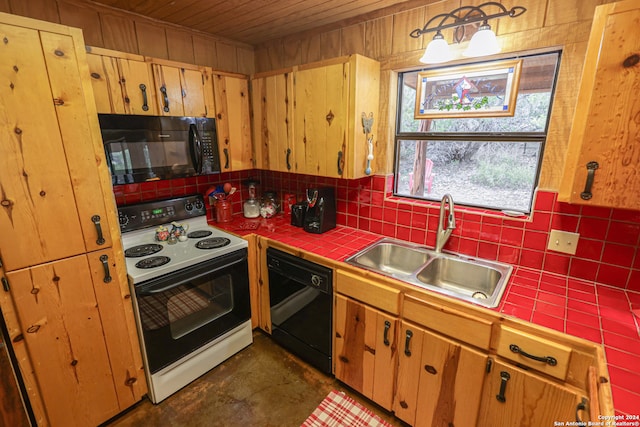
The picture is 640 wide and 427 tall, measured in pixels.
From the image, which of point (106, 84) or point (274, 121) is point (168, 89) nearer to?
point (106, 84)

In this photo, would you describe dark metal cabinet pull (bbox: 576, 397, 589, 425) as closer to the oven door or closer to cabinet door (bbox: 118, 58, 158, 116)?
the oven door

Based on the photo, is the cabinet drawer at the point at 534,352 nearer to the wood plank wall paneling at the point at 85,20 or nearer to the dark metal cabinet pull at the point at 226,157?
the dark metal cabinet pull at the point at 226,157

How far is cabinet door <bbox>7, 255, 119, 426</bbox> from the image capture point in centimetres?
133

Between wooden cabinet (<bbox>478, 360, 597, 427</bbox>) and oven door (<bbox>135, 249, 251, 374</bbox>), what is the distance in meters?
1.50

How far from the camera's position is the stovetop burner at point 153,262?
5.49ft

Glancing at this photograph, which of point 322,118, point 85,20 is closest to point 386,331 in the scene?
point 322,118

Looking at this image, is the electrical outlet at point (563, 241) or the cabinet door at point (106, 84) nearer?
the electrical outlet at point (563, 241)

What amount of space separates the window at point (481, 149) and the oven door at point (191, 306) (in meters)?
1.29

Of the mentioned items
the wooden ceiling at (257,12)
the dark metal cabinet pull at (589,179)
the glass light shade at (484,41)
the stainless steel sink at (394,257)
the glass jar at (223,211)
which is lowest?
the stainless steel sink at (394,257)

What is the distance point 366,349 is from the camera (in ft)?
5.59

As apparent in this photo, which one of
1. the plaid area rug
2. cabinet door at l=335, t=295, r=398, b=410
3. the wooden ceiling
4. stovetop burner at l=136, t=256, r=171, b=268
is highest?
the wooden ceiling

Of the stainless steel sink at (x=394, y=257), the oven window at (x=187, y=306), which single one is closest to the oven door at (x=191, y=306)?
the oven window at (x=187, y=306)

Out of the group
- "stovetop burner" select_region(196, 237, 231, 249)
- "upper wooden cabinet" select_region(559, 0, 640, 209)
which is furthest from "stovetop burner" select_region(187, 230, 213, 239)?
"upper wooden cabinet" select_region(559, 0, 640, 209)

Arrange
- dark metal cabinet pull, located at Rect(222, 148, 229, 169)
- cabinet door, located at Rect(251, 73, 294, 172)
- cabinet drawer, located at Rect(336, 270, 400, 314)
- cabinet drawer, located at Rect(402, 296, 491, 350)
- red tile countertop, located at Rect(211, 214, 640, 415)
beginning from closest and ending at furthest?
red tile countertop, located at Rect(211, 214, 640, 415)
cabinet drawer, located at Rect(402, 296, 491, 350)
cabinet drawer, located at Rect(336, 270, 400, 314)
cabinet door, located at Rect(251, 73, 294, 172)
dark metal cabinet pull, located at Rect(222, 148, 229, 169)
